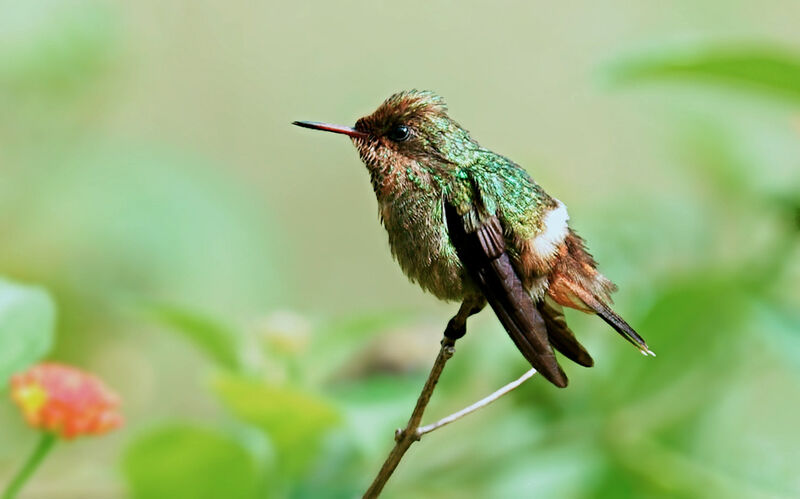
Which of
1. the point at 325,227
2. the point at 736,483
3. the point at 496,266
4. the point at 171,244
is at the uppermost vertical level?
the point at 496,266

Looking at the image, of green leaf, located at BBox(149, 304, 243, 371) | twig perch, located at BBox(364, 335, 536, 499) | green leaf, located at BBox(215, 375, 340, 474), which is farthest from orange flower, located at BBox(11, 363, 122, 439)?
twig perch, located at BBox(364, 335, 536, 499)

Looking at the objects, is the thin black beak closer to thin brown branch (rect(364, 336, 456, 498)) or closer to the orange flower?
thin brown branch (rect(364, 336, 456, 498))

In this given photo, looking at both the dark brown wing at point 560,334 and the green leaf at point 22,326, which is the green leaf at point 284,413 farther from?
the dark brown wing at point 560,334

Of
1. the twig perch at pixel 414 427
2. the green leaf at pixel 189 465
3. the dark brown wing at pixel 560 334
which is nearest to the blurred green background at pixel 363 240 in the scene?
the green leaf at pixel 189 465

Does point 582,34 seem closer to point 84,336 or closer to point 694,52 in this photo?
point 84,336

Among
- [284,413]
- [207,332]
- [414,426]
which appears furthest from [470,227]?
[207,332]

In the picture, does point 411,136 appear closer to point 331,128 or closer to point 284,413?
point 331,128

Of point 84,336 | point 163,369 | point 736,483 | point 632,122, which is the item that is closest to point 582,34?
point 632,122
